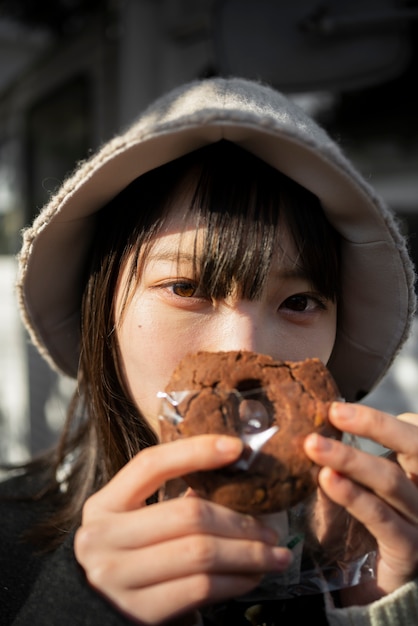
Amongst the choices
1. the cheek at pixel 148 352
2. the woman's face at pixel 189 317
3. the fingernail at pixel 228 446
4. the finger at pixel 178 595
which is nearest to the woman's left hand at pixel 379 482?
the fingernail at pixel 228 446

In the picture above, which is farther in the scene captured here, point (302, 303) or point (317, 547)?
point (302, 303)

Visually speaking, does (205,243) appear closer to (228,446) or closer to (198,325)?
(198,325)

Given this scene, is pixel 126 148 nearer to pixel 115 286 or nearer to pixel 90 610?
pixel 115 286

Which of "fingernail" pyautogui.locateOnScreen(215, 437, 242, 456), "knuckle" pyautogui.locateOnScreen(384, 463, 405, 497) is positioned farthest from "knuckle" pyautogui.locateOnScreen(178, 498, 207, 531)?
"knuckle" pyautogui.locateOnScreen(384, 463, 405, 497)

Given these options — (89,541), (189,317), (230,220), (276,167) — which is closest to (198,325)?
(189,317)

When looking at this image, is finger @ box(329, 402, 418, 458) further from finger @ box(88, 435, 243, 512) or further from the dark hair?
the dark hair

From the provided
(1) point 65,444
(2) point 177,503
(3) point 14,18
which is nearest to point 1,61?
(3) point 14,18

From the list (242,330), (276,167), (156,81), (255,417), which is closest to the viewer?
(255,417)

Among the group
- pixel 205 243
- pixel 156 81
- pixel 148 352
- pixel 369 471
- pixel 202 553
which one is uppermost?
pixel 156 81
